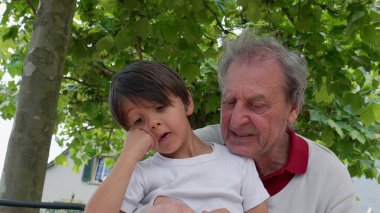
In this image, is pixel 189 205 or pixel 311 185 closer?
pixel 189 205

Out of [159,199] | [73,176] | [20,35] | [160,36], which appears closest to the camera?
[159,199]

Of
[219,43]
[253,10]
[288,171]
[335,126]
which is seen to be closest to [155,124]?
[288,171]

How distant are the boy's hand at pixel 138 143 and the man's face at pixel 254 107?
36 centimetres

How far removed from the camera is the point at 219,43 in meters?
4.46

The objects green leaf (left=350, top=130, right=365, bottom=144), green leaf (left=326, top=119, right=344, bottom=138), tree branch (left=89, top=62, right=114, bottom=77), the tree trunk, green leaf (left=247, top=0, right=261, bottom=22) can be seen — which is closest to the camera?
the tree trunk

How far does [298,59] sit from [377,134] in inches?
136

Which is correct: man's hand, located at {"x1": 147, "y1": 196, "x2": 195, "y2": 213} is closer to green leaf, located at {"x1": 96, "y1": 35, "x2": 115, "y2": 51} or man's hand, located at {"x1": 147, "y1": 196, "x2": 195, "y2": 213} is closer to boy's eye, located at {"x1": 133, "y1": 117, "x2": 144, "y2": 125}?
boy's eye, located at {"x1": 133, "y1": 117, "x2": 144, "y2": 125}

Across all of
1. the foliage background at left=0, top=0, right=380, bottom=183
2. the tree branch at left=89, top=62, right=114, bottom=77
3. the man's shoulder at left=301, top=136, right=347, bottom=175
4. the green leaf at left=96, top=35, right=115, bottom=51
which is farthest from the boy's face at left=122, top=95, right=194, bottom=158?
the tree branch at left=89, top=62, right=114, bottom=77

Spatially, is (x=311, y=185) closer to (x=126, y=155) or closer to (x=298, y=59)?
(x=298, y=59)

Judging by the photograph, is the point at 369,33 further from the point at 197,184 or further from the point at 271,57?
the point at 197,184

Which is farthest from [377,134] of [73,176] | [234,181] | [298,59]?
[73,176]

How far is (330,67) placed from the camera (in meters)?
3.86

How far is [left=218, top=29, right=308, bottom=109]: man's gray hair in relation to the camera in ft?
6.95

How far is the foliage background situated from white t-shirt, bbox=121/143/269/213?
50.3 inches
